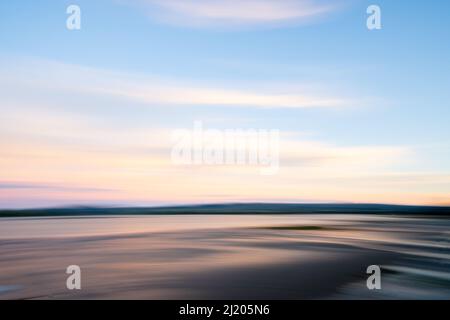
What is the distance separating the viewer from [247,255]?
443 inches

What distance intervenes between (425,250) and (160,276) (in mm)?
7426

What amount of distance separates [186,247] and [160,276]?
15.3 ft

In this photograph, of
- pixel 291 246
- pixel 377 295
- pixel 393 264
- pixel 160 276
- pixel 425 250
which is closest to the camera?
pixel 377 295

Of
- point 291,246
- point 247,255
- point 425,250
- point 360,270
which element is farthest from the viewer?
point 291,246

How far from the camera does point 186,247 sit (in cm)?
1309

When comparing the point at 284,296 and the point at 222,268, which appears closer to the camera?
the point at 284,296
